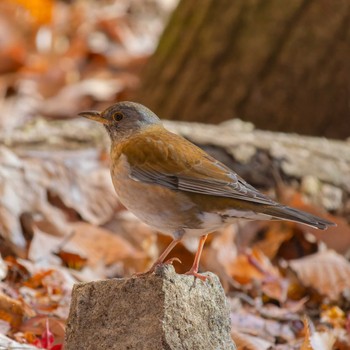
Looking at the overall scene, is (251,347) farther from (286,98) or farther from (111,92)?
(111,92)

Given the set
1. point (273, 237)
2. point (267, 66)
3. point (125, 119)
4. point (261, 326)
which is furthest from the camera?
point (267, 66)

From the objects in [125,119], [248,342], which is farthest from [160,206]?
[248,342]

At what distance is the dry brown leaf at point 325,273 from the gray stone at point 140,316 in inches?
77.4

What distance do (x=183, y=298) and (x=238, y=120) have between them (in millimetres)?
4087

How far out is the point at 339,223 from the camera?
611 cm

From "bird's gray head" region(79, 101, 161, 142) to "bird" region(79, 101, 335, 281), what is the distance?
0.24 m

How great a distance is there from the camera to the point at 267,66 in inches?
304

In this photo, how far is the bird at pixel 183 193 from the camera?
402cm

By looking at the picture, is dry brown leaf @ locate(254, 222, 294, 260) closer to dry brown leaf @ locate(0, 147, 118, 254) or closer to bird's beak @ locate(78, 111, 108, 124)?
dry brown leaf @ locate(0, 147, 118, 254)

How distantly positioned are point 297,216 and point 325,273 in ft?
5.89

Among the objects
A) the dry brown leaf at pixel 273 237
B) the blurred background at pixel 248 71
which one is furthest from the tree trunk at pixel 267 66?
the dry brown leaf at pixel 273 237

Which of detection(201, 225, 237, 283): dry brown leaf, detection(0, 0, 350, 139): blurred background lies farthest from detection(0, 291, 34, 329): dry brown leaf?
detection(0, 0, 350, 139): blurred background

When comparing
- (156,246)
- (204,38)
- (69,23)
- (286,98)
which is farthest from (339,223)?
(69,23)

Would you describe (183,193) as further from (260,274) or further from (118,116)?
(260,274)
